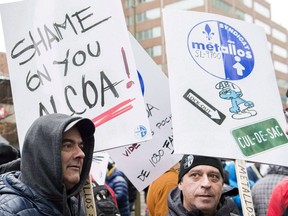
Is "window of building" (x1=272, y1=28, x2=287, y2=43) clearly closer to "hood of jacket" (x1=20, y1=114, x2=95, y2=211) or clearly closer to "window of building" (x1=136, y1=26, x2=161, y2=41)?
"window of building" (x1=136, y1=26, x2=161, y2=41)

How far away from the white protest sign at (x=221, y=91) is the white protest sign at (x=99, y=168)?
1.82 metres

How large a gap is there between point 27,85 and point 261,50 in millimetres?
1496

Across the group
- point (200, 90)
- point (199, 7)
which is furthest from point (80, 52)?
point (199, 7)

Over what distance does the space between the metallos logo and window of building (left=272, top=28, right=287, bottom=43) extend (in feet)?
253

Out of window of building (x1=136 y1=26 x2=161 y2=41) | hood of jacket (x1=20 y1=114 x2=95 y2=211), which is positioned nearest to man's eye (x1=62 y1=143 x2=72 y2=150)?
hood of jacket (x1=20 y1=114 x2=95 y2=211)

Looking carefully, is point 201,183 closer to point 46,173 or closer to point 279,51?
point 46,173

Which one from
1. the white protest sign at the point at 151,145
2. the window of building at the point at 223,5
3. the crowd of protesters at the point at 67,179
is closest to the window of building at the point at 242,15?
the window of building at the point at 223,5

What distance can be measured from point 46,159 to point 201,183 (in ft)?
3.43

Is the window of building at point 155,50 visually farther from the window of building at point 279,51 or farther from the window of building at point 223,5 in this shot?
the window of building at point 279,51

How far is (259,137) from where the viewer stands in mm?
2664

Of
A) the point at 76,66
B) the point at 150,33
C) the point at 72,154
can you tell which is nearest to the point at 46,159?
the point at 72,154

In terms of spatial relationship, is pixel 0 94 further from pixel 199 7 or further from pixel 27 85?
pixel 199 7

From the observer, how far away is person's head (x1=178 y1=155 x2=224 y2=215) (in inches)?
106

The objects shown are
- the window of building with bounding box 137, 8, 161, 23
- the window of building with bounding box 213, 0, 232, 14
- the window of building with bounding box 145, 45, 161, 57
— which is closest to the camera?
the window of building with bounding box 213, 0, 232, 14
